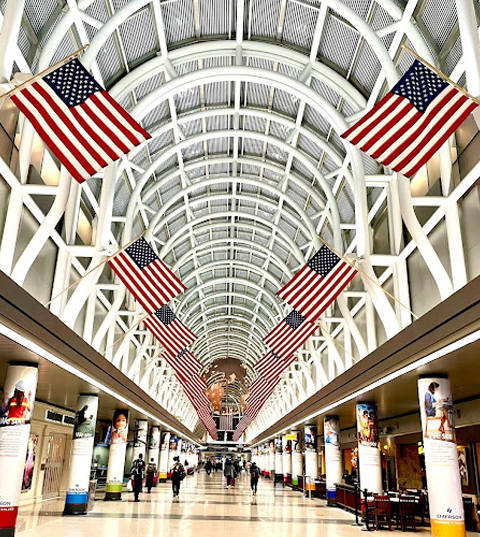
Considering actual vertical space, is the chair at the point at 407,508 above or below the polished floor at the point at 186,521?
above

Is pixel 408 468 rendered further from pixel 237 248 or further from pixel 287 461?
pixel 287 461

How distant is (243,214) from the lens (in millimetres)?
30125

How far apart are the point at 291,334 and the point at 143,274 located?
8.25 m

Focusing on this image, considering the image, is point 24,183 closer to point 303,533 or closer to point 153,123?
point 153,123

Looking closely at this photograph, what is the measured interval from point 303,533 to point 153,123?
1647 cm

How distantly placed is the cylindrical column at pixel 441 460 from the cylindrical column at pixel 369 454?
550 centimetres

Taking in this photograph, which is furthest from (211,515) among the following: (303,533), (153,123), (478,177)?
(153,123)

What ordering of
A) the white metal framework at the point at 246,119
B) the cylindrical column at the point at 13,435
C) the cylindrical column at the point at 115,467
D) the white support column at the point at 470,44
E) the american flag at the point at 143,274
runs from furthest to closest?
1. the cylindrical column at the point at 115,467
2. the american flag at the point at 143,274
3. the white metal framework at the point at 246,119
4. the cylindrical column at the point at 13,435
5. the white support column at the point at 470,44

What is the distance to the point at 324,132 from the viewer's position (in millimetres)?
22375

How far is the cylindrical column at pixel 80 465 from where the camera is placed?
17.9 meters

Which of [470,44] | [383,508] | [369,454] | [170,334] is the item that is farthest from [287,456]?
[470,44]

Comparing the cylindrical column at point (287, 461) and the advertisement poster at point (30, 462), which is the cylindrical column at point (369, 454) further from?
the cylindrical column at point (287, 461)

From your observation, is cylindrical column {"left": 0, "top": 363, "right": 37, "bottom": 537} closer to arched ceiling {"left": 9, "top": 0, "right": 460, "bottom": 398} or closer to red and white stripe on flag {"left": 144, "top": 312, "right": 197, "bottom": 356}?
arched ceiling {"left": 9, "top": 0, "right": 460, "bottom": 398}

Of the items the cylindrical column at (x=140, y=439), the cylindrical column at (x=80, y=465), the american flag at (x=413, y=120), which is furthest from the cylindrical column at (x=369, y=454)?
the cylindrical column at (x=140, y=439)
